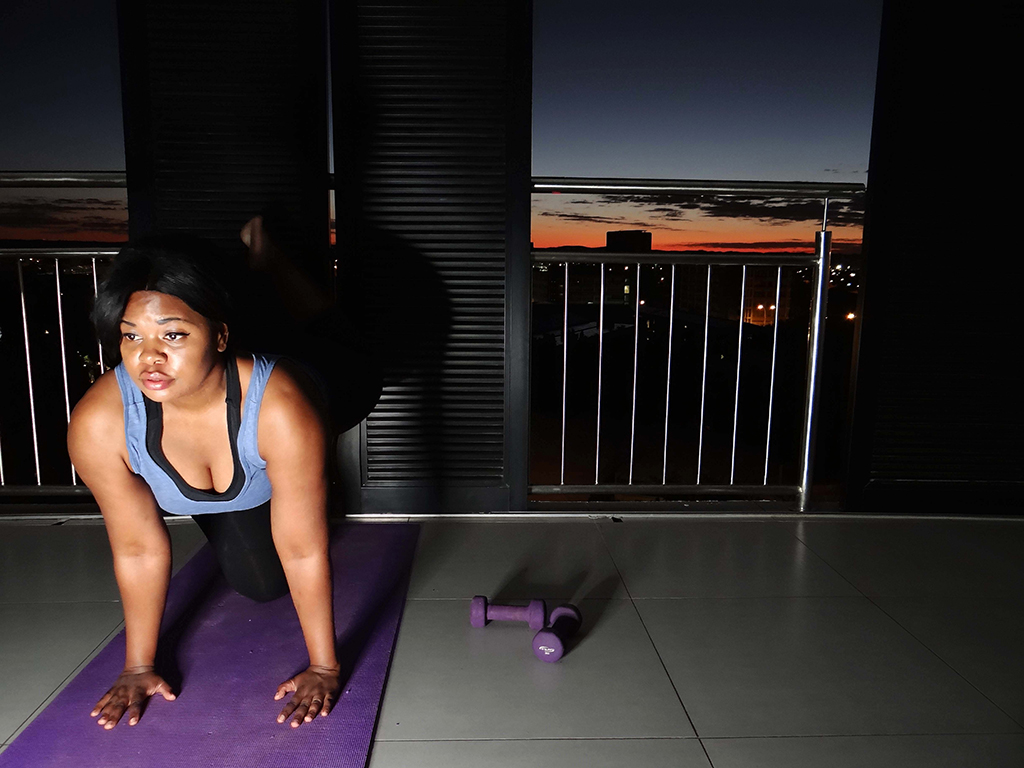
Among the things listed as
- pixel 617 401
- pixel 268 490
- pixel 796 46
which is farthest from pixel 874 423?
pixel 617 401

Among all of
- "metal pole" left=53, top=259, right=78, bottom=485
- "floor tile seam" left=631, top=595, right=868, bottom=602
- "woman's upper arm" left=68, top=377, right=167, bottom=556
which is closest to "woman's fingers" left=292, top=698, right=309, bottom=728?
"woman's upper arm" left=68, top=377, right=167, bottom=556

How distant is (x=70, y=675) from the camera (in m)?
1.34

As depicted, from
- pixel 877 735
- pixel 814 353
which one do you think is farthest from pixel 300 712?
pixel 814 353

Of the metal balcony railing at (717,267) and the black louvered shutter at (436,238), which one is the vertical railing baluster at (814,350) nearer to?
the metal balcony railing at (717,267)

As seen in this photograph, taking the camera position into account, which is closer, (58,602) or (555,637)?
(555,637)

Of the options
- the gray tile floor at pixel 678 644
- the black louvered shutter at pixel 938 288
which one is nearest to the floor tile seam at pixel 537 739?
the gray tile floor at pixel 678 644

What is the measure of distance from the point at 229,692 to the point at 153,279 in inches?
32.6

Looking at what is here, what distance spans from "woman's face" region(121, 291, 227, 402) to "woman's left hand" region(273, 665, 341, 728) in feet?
2.00

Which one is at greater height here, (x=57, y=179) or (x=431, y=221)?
(x=57, y=179)

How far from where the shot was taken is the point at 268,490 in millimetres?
1317

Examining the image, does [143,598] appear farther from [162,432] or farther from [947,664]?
[947,664]

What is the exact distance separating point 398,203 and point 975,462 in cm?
234

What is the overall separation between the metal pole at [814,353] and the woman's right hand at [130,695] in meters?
2.18

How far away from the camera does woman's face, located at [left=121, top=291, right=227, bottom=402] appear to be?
39.8 inches
